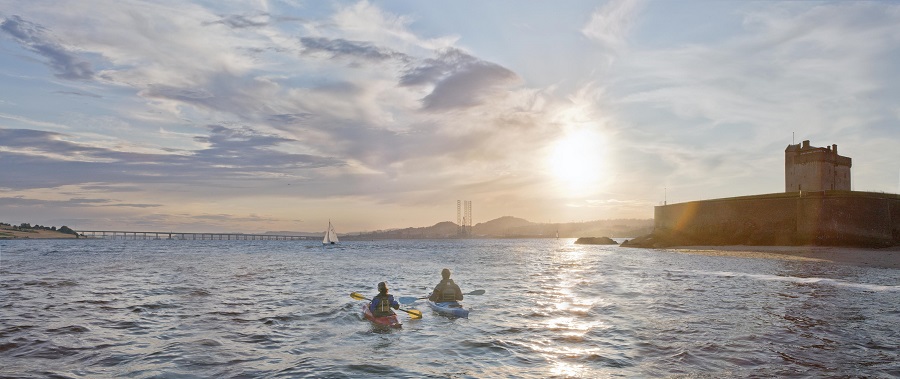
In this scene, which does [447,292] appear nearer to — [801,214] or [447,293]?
[447,293]

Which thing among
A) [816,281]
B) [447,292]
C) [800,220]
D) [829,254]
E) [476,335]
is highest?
[800,220]

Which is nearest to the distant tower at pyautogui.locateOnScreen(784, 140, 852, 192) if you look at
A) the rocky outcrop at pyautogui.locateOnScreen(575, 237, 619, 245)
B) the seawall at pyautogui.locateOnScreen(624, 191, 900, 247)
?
the seawall at pyautogui.locateOnScreen(624, 191, 900, 247)

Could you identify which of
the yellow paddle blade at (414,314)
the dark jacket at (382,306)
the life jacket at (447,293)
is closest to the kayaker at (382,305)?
the dark jacket at (382,306)

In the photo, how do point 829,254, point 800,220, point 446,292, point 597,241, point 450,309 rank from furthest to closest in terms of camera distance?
point 597,241 → point 800,220 → point 829,254 → point 446,292 → point 450,309

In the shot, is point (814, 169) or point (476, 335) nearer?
point (476, 335)

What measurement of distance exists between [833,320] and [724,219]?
6843cm

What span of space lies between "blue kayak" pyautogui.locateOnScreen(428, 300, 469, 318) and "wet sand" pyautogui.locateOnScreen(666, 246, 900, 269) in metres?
40.1

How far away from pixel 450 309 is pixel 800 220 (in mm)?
66903

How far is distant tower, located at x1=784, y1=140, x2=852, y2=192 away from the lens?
7731 cm

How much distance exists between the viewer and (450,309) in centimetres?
1884

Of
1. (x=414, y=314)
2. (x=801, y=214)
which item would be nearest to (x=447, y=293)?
(x=414, y=314)

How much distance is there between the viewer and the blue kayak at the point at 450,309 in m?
18.7

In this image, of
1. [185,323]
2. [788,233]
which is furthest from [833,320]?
[788,233]

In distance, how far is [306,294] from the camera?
2739 cm
